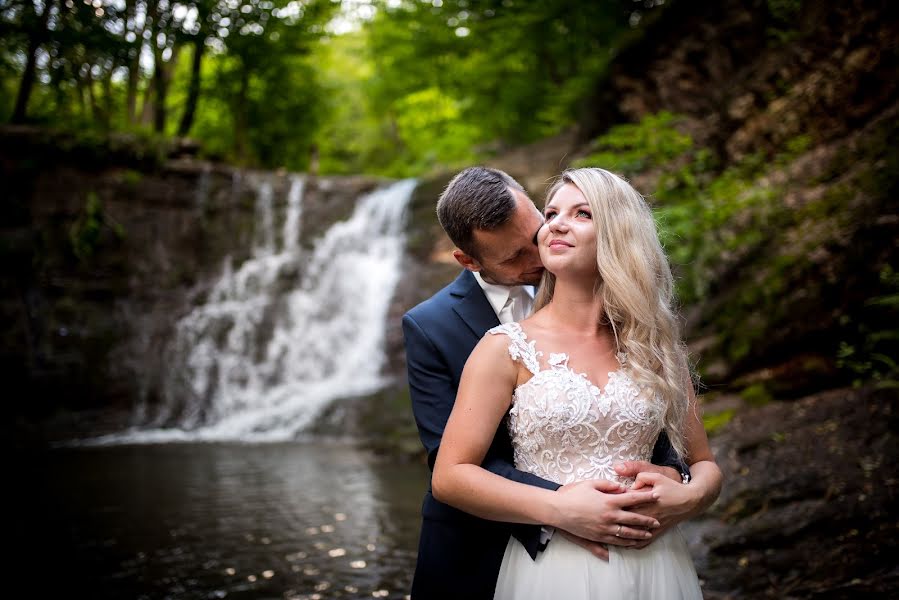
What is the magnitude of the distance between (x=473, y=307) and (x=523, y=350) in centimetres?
47

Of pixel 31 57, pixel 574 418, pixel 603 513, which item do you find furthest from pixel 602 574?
pixel 31 57

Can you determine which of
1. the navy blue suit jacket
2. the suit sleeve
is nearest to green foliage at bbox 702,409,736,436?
the suit sleeve

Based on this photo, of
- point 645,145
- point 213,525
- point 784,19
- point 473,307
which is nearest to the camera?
point 473,307

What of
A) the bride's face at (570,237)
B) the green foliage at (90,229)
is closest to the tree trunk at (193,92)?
the green foliage at (90,229)

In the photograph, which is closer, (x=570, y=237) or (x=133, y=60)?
(x=570, y=237)

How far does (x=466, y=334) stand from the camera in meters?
2.67

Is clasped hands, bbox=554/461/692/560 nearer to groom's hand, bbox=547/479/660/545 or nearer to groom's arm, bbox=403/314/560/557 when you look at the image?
groom's hand, bbox=547/479/660/545

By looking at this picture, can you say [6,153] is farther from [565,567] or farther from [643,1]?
[565,567]

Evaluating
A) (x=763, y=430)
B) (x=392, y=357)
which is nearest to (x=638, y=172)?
(x=392, y=357)

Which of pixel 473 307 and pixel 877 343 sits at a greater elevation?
pixel 473 307

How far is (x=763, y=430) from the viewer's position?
638 cm

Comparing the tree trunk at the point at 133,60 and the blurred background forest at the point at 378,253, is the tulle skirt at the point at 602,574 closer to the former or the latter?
the blurred background forest at the point at 378,253

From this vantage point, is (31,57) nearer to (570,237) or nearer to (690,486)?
(570,237)

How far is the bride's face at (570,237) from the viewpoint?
2.38 m
